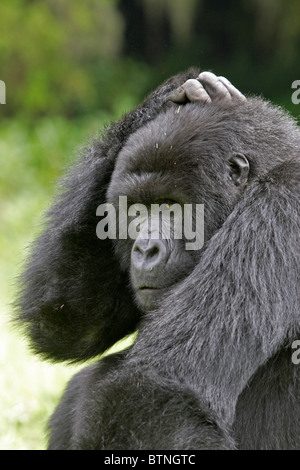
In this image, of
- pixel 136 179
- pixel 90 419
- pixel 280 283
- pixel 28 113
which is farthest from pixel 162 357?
pixel 28 113

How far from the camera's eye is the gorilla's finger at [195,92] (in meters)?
4.28

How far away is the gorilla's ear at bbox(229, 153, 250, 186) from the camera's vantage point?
4.01 m

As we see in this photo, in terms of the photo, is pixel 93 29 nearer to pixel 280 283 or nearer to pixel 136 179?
pixel 136 179

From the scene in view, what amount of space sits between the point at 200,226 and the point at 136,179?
474 millimetres

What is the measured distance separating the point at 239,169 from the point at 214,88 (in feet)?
2.06

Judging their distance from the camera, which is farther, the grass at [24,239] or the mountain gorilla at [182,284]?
Answer: the grass at [24,239]

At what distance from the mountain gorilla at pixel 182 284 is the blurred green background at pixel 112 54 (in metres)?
8.40

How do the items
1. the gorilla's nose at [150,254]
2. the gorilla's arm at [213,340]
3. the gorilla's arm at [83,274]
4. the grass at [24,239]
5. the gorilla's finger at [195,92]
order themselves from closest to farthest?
1. the gorilla's arm at [213,340]
2. the gorilla's nose at [150,254]
3. the gorilla's finger at [195,92]
4. the gorilla's arm at [83,274]
5. the grass at [24,239]

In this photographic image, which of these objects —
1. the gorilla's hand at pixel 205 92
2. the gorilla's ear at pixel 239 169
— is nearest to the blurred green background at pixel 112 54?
the gorilla's hand at pixel 205 92

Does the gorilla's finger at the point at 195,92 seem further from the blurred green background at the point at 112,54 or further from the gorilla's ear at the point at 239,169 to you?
the blurred green background at the point at 112,54

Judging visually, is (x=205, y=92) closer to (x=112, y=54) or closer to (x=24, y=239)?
(x=24, y=239)

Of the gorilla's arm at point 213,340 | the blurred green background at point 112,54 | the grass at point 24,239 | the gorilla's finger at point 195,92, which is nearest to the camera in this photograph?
the gorilla's arm at point 213,340

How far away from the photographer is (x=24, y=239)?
33.7 feet

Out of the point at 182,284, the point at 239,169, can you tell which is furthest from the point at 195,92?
the point at 182,284
